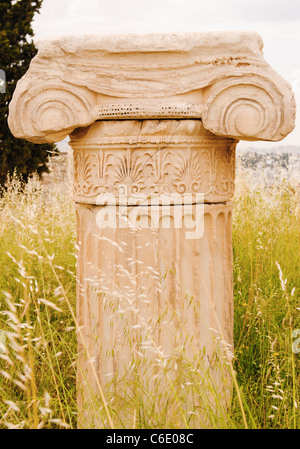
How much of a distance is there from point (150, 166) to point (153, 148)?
81 millimetres

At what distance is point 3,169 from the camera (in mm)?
9391

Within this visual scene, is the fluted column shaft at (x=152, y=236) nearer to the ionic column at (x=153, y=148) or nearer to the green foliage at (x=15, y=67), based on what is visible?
the ionic column at (x=153, y=148)

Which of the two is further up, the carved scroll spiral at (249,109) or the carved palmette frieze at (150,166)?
the carved scroll spiral at (249,109)

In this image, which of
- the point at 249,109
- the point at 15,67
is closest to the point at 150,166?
the point at 249,109

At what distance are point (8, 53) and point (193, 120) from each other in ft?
26.5

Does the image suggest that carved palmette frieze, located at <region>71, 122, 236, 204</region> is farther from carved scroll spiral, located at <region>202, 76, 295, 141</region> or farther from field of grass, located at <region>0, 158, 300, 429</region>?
field of grass, located at <region>0, 158, 300, 429</region>

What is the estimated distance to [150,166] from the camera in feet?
7.57

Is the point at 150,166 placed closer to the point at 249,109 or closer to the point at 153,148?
the point at 153,148

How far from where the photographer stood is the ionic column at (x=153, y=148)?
2.21m

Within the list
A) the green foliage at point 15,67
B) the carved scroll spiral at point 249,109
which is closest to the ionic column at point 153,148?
the carved scroll spiral at point 249,109

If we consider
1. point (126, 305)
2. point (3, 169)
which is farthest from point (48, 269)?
point (3, 169)

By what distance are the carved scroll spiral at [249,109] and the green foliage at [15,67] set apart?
7.23 m

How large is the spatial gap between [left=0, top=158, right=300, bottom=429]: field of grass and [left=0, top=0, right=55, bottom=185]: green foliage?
4.59 metres
